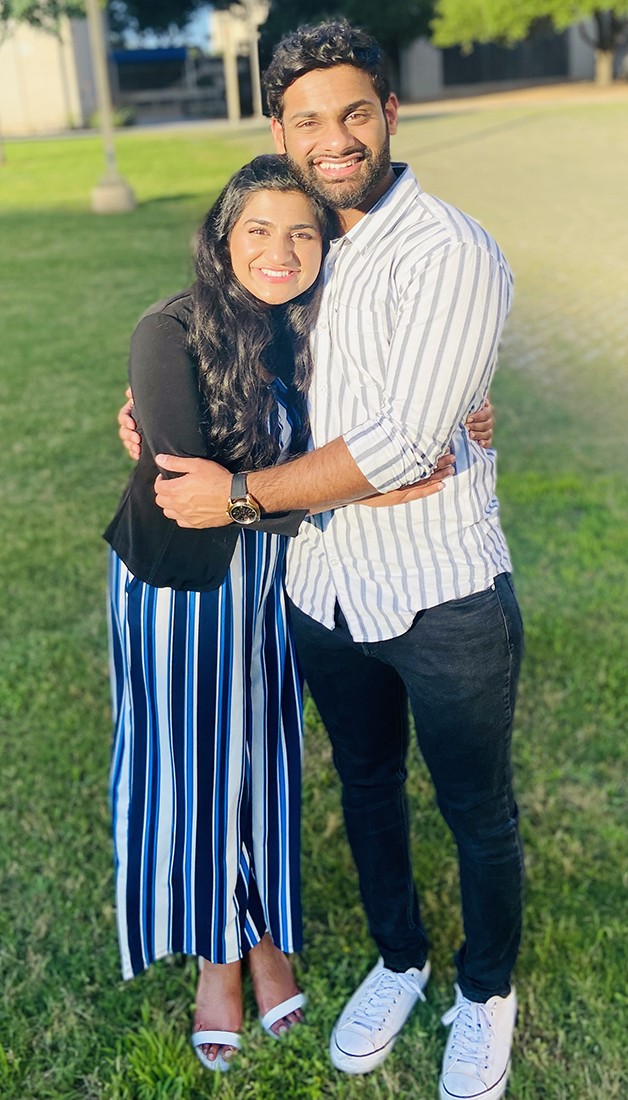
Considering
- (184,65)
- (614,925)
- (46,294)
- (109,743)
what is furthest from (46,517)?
(184,65)

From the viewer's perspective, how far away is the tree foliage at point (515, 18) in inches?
1217

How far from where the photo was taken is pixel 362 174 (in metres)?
1.62

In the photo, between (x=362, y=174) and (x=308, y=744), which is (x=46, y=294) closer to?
(x=308, y=744)

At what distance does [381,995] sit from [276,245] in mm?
1653

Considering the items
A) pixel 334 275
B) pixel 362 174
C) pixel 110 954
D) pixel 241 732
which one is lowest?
pixel 110 954

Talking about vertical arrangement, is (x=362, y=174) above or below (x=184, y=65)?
below

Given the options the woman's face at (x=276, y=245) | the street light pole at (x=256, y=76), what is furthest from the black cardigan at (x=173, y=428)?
the street light pole at (x=256, y=76)

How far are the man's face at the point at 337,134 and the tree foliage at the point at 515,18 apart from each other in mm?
33746

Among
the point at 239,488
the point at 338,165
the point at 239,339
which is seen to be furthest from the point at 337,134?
the point at 239,488

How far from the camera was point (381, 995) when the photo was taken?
7.23 feet

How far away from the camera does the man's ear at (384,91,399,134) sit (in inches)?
66.6

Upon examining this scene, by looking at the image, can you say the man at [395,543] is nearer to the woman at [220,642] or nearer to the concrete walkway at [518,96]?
the woman at [220,642]

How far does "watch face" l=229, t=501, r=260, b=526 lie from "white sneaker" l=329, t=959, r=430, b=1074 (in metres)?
1.20

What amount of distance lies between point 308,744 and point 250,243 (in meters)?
1.96
